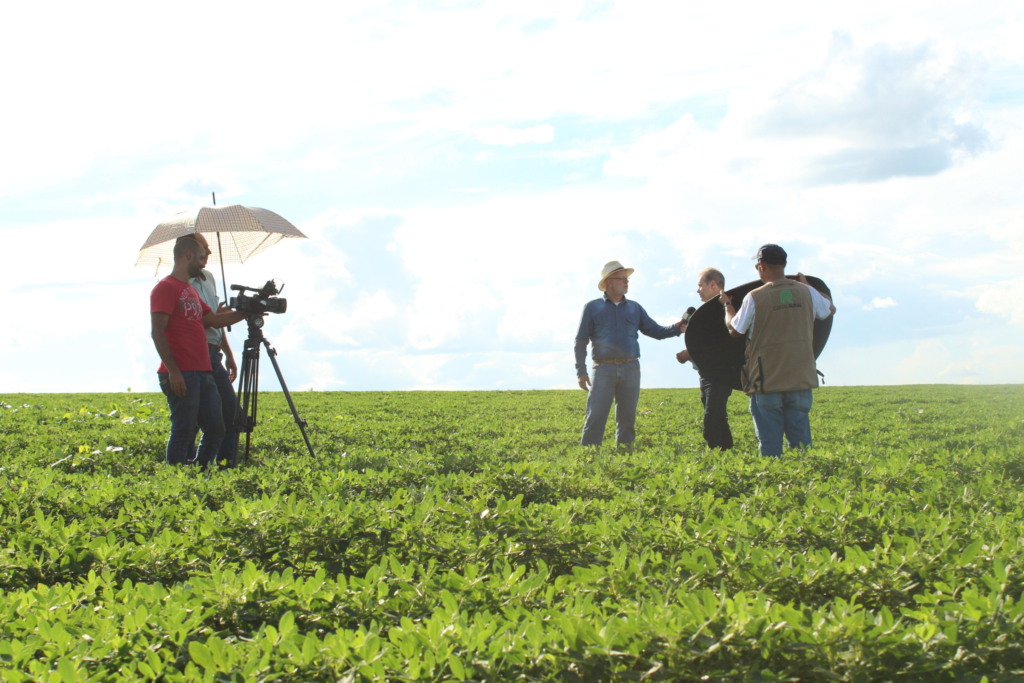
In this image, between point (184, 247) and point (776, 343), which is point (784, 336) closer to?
point (776, 343)

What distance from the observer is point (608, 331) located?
10172 millimetres

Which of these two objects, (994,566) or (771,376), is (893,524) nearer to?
(994,566)

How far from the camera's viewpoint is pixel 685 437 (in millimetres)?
13711

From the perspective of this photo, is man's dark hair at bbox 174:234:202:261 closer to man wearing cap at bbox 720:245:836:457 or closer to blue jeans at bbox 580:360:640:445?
blue jeans at bbox 580:360:640:445

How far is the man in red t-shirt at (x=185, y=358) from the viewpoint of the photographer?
8.17 meters

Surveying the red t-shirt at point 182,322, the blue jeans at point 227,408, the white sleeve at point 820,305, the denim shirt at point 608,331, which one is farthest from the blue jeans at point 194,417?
the white sleeve at point 820,305

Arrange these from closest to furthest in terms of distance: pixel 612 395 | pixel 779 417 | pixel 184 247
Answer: pixel 779 417 → pixel 184 247 → pixel 612 395

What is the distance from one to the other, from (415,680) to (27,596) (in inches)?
92.2

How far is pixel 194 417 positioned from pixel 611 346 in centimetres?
471

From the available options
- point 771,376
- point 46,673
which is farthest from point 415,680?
point 771,376

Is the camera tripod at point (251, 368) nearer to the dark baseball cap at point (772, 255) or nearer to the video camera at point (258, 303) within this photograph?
the video camera at point (258, 303)

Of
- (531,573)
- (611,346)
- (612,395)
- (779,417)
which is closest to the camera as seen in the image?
(531,573)

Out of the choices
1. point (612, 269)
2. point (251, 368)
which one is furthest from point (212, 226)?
point (612, 269)

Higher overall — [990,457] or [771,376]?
[771,376]
